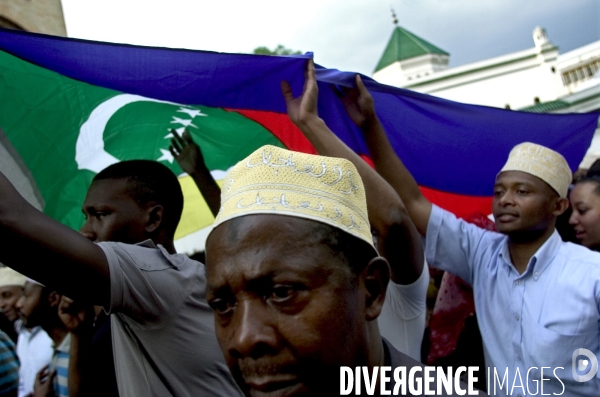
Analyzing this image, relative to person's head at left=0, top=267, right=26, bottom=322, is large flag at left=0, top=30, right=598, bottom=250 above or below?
above

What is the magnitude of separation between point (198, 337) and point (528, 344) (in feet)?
4.61

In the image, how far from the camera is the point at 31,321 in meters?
3.85

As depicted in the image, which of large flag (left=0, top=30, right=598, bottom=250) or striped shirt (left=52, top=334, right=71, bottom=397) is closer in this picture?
large flag (left=0, top=30, right=598, bottom=250)

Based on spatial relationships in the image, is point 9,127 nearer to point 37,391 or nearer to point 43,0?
point 37,391

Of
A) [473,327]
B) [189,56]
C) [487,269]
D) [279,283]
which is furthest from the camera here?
[473,327]

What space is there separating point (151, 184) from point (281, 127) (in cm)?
119

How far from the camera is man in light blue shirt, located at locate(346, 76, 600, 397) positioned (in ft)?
7.63

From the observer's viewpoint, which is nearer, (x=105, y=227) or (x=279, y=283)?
(x=279, y=283)

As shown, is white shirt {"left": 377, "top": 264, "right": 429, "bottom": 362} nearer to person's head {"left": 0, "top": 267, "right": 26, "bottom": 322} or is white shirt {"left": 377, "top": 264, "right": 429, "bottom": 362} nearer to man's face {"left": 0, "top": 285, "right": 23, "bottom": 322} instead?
person's head {"left": 0, "top": 267, "right": 26, "bottom": 322}

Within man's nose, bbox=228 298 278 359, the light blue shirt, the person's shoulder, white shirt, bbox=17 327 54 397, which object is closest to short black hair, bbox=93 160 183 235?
Answer: the person's shoulder

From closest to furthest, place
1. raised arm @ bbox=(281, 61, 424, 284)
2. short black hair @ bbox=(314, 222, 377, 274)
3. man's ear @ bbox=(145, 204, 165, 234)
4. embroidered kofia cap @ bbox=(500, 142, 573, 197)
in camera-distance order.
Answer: short black hair @ bbox=(314, 222, 377, 274) < raised arm @ bbox=(281, 61, 424, 284) < man's ear @ bbox=(145, 204, 165, 234) < embroidered kofia cap @ bbox=(500, 142, 573, 197)

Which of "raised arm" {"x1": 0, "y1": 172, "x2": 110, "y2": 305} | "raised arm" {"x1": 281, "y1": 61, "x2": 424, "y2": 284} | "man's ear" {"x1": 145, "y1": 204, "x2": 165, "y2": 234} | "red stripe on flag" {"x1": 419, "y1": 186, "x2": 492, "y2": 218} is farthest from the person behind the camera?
"red stripe on flag" {"x1": 419, "y1": 186, "x2": 492, "y2": 218}

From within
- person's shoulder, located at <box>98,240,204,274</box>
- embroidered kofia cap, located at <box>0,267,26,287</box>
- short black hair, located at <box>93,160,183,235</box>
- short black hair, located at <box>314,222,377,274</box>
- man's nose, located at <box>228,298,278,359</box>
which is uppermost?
embroidered kofia cap, located at <box>0,267,26,287</box>

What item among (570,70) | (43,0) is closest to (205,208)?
(43,0)
